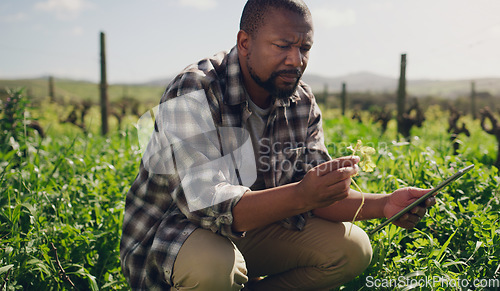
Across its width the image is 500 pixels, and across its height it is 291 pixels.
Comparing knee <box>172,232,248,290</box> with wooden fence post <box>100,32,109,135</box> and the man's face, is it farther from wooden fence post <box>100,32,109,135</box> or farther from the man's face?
wooden fence post <box>100,32,109,135</box>

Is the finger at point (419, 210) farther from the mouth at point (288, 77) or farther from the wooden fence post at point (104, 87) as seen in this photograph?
the wooden fence post at point (104, 87)

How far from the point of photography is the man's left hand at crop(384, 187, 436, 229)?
186 cm

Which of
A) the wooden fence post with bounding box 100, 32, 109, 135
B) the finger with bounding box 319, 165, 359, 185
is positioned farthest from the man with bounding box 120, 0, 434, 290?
the wooden fence post with bounding box 100, 32, 109, 135

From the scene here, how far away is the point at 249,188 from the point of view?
6.45ft

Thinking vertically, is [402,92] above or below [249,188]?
above

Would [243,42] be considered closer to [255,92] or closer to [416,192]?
[255,92]

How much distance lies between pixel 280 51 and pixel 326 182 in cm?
63

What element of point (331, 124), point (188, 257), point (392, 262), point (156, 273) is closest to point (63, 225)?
point (156, 273)

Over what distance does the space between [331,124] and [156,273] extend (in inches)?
212

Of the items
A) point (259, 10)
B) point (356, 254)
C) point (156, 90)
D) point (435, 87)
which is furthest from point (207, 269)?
point (156, 90)

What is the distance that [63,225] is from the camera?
2.34 m

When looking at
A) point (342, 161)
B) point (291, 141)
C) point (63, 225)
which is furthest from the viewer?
point (63, 225)

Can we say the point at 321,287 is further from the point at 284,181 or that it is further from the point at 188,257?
the point at 188,257

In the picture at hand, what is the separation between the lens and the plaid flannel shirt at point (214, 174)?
1.71 metres
